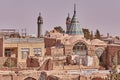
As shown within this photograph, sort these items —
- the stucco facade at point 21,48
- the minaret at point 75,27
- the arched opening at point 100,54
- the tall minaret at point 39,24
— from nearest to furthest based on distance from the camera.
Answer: the stucco facade at point 21,48
the arched opening at point 100,54
the minaret at point 75,27
the tall minaret at point 39,24

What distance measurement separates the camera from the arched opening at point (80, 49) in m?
37.9

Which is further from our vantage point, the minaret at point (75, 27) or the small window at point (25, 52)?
the minaret at point (75, 27)

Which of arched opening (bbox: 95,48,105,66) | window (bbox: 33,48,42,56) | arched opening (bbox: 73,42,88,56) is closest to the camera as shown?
arched opening (bbox: 73,42,88,56)

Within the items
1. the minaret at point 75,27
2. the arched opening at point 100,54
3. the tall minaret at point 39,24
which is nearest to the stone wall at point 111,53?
the arched opening at point 100,54

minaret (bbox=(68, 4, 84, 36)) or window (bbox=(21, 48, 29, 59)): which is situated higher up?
minaret (bbox=(68, 4, 84, 36))

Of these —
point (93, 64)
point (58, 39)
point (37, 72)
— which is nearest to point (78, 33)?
point (58, 39)

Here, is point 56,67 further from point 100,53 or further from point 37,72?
point 100,53

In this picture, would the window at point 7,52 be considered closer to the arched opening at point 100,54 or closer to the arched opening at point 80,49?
the arched opening at point 80,49

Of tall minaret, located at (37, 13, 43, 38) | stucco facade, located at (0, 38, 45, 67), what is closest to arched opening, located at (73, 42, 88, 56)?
stucco facade, located at (0, 38, 45, 67)

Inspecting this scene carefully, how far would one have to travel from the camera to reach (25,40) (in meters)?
38.7

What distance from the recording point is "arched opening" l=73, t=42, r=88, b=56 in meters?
37.9

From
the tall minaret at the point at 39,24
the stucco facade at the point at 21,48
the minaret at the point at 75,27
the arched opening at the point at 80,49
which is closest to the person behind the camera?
the stucco facade at the point at 21,48

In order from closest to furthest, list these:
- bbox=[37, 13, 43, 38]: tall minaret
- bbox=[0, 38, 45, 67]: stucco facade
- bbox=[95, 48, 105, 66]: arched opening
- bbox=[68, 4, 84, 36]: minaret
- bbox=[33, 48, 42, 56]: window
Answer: bbox=[0, 38, 45, 67]: stucco facade
bbox=[33, 48, 42, 56]: window
bbox=[95, 48, 105, 66]: arched opening
bbox=[68, 4, 84, 36]: minaret
bbox=[37, 13, 43, 38]: tall minaret

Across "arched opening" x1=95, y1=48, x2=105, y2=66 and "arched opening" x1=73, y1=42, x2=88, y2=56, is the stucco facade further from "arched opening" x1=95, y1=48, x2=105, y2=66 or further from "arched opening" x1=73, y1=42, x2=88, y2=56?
"arched opening" x1=95, y1=48, x2=105, y2=66
